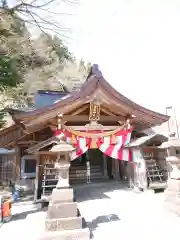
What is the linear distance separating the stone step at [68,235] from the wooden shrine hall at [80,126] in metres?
3.64

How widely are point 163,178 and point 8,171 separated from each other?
32.2 feet

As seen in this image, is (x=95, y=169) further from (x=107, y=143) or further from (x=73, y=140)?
(x=73, y=140)

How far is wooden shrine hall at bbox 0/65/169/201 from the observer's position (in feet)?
28.3

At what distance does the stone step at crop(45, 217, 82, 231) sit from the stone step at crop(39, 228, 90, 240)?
0.11 metres

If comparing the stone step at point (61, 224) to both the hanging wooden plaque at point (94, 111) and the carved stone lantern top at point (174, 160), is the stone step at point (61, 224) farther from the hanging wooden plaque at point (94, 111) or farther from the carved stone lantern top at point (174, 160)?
the hanging wooden plaque at point (94, 111)

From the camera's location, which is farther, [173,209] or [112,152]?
[112,152]

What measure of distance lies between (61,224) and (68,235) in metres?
0.32

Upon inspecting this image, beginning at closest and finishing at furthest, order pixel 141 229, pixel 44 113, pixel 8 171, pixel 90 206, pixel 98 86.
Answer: pixel 141 229, pixel 90 206, pixel 44 113, pixel 98 86, pixel 8 171

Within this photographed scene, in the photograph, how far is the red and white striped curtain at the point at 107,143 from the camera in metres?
8.90

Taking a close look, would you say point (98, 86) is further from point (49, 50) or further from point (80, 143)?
point (49, 50)

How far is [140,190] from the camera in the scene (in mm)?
9656

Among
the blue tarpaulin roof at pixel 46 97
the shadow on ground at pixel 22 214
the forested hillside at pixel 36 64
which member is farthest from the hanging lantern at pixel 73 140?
the forested hillside at pixel 36 64

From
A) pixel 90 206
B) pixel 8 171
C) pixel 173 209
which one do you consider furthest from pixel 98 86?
pixel 8 171

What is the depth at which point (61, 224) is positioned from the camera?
4.91 metres
